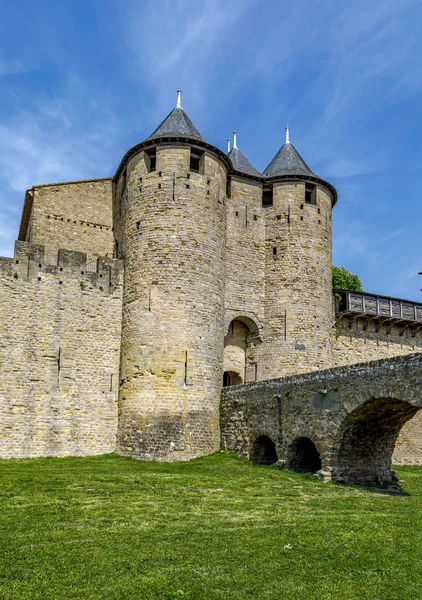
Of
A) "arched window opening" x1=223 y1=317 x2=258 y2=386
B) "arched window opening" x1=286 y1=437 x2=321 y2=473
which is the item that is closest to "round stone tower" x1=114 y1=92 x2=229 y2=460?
"arched window opening" x1=223 y1=317 x2=258 y2=386

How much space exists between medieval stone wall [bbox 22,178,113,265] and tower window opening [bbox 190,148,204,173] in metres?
4.34

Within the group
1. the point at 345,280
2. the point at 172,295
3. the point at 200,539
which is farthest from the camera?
the point at 345,280

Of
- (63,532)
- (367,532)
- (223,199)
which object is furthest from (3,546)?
(223,199)

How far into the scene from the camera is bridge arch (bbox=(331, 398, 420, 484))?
1529 cm

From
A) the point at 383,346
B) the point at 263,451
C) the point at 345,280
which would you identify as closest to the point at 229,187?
the point at 383,346

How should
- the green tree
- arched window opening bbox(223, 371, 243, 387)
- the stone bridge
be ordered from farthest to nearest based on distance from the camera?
the green tree, arched window opening bbox(223, 371, 243, 387), the stone bridge

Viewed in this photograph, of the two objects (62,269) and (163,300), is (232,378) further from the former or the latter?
(62,269)

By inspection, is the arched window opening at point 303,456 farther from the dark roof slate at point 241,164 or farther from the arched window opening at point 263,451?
the dark roof slate at point 241,164

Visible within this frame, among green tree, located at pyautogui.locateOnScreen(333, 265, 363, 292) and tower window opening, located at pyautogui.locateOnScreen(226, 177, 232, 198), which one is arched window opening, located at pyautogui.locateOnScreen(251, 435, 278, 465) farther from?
green tree, located at pyautogui.locateOnScreen(333, 265, 363, 292)

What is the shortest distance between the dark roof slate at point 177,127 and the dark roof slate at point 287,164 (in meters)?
4.45

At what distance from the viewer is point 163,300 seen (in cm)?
1998

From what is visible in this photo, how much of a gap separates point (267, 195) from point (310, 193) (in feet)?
6.26

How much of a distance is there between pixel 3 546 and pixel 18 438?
11218 millimetres

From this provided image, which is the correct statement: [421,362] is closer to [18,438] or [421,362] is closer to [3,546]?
[3,546]
